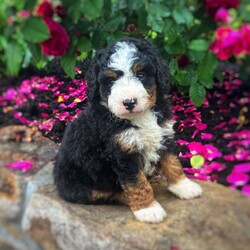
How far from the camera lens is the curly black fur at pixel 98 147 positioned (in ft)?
11.2

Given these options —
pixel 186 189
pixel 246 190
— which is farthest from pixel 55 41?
pixel 246 190

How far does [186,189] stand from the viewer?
144 inches

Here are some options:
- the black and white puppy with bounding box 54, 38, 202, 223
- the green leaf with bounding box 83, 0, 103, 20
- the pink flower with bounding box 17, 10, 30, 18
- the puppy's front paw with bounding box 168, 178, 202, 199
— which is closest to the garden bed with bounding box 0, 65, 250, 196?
the puppy's front paw with bounding box 168, 178, 202, 199

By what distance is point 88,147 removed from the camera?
3650 millimetres

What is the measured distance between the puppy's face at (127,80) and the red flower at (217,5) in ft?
1.95

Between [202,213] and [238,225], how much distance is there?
33cm

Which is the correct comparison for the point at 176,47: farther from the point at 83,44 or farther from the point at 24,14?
the point at 24,14

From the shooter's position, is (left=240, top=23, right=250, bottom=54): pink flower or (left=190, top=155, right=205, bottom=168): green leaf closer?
(left=240, top=23, right=250, bottom=54): pink flower

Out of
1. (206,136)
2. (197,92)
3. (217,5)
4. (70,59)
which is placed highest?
(217,5)

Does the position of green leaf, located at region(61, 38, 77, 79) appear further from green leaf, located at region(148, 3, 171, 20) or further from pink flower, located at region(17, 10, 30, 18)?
green leaf, located at region(148, 3, 171, 20)

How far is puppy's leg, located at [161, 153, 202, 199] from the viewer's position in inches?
145

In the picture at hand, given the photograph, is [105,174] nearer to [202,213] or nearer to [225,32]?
[202,213]

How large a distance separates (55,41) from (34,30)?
1.05ft

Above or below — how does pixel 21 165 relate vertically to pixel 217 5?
below
